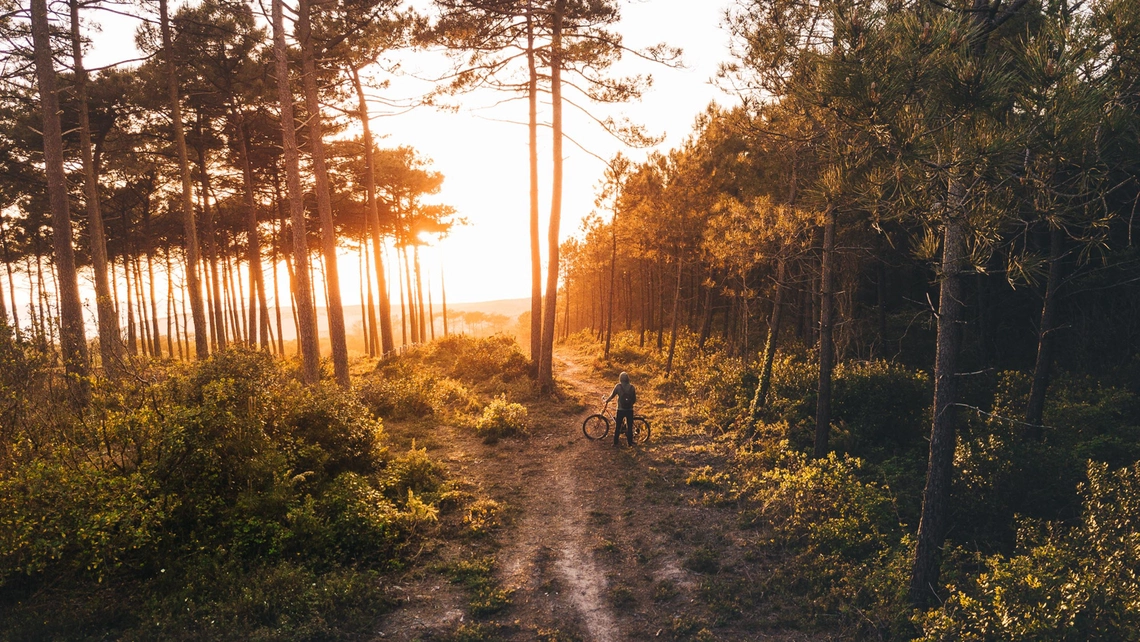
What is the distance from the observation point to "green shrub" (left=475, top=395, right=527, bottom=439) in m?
13.6

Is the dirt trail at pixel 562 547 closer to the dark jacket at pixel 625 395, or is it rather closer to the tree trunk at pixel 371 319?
the dark jacket at pixel 625 395

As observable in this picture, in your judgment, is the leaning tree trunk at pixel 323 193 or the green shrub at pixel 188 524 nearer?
the green shrub at pixel 188 524

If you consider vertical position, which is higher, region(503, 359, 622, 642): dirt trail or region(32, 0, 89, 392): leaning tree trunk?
Result: region(32, 0, 89, 392): leaning tree trunk

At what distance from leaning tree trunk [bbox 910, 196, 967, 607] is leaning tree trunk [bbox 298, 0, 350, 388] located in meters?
13.5

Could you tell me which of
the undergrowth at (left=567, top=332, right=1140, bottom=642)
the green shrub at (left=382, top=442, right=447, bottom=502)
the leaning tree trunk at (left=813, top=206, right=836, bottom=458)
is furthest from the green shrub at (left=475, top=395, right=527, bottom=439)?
the leaning tree trunk at (left=813, top=206, right=836, bottom=458)

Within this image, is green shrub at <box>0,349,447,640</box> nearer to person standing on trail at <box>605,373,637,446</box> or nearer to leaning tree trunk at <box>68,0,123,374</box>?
leaning tree trunk at <box>68,0,123,374</box>

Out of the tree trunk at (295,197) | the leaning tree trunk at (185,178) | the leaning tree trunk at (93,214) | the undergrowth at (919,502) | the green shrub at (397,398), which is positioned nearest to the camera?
the undergrowth at (919,502)

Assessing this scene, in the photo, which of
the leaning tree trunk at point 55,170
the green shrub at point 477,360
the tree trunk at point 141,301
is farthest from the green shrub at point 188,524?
the tree trunk at point 141,301

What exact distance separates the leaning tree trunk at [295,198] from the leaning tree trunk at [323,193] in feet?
1.61

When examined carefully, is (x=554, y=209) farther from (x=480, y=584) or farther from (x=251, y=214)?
(x=251, y=214)

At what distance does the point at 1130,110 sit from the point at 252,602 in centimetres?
1090

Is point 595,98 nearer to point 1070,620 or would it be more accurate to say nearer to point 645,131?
point 645,131

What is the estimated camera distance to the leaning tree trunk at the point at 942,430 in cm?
624

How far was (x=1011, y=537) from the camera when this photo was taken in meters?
8.60
